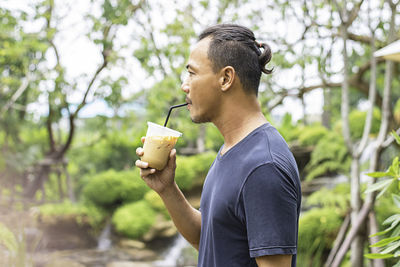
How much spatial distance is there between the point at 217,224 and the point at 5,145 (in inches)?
251

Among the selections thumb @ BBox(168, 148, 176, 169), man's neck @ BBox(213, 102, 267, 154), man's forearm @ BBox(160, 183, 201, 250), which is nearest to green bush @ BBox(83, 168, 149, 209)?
man's forearm @ BBox(160, 183, 201, 250)

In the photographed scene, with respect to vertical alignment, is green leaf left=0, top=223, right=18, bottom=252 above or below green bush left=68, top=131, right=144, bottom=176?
below

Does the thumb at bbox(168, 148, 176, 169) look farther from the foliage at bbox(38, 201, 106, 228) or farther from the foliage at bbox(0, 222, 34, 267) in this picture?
the foliage at bbox(38, 201, 106, 228)

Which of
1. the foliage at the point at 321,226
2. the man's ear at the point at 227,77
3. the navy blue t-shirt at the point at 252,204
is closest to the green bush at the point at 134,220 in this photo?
the foliage at the point at 321,226

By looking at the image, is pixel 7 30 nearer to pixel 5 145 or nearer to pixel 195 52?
pixel 5 145

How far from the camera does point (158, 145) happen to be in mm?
1217

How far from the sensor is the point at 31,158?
6.41 metres

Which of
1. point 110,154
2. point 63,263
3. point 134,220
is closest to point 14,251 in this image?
point 63,263

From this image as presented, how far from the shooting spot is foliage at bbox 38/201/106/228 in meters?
6.12

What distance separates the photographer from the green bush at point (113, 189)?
671cm

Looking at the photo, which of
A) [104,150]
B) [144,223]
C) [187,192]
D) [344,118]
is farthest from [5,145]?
[344,118]

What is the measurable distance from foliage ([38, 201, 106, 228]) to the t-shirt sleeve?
19.0 feet

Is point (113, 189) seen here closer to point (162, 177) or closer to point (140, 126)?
point (140, 126)

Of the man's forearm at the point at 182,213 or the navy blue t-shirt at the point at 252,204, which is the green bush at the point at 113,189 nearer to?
the man's forearm at the point at 182,213
